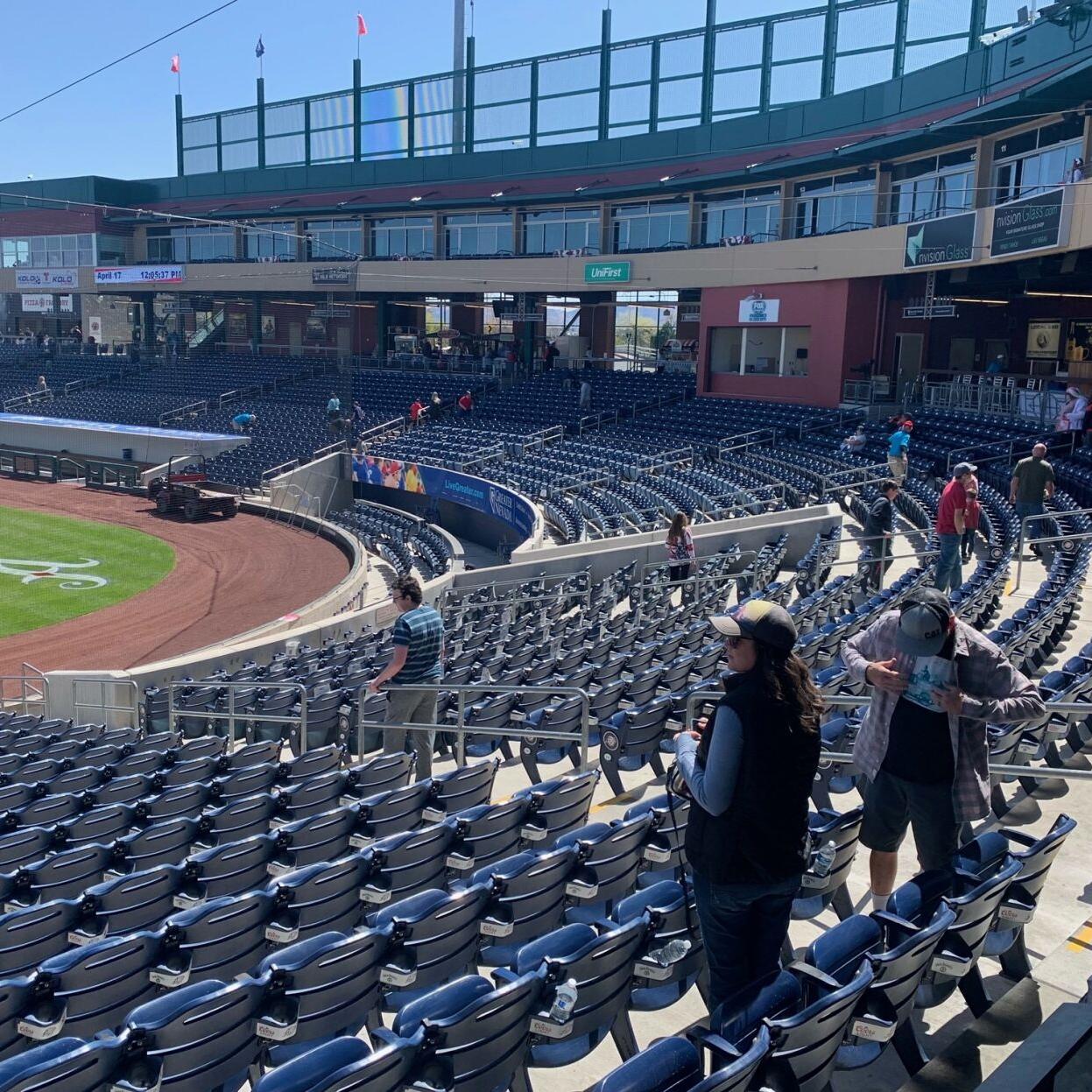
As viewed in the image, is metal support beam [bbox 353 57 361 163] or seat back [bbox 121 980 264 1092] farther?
metal support beam [bbox 353 57 361 163]

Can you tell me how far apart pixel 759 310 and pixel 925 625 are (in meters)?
33.6

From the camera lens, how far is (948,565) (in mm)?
12852

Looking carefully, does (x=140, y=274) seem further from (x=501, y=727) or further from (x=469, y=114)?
(x=501, y=727)

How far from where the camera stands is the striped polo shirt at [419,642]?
8609 mm

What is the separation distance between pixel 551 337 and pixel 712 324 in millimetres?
12762

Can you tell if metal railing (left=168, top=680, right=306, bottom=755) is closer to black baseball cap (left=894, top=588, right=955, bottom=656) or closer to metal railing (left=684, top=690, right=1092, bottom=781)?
metal railing (left=684, top=690, right=1092, bottom=781)

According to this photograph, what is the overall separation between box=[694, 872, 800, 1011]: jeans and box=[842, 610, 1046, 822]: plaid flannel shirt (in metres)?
1.12

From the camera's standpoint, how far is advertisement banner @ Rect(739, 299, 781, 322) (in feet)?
118

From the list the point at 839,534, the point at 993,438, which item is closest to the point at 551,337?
the point at 993,438

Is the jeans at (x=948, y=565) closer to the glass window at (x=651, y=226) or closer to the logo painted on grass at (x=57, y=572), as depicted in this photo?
the logo painted on grass at (x=57, y=572)

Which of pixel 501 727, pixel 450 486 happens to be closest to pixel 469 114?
pixel 450 486

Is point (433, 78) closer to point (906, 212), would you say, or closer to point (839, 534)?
point (906, 212)

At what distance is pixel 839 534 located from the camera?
1798cm

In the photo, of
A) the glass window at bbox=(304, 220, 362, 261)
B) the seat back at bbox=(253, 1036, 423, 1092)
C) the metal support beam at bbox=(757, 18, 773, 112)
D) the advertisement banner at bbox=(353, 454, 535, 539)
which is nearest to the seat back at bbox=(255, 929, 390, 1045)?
the seat back at bbox=(253, 1036, 423, 1092)
